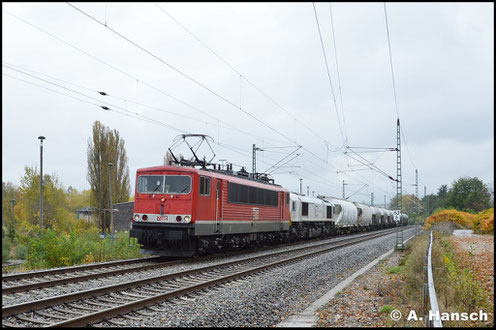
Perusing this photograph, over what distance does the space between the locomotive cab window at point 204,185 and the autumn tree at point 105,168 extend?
25.6 m

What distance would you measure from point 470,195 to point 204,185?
62.3 m

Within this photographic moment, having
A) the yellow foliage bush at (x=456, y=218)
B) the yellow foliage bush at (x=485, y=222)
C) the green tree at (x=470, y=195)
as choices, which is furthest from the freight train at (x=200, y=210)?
the green tree at (x=470, y=195)

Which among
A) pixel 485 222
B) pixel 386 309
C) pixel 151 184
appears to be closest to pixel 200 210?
pixel 151 184

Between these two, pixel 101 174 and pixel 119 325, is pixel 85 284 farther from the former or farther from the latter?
pixel 101 174

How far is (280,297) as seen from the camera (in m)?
10.1

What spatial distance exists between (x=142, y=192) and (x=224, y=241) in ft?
12.9

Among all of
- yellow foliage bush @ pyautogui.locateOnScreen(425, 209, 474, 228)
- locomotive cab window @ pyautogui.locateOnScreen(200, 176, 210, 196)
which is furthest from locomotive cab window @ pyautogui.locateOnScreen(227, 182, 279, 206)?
yellow foliage bush @ pyautogui.locateOnScreen(425, 209, 474, 228)

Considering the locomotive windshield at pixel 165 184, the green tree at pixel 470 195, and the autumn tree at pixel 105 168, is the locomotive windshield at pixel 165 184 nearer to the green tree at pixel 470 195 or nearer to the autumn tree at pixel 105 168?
the autumn tree at pixel 105 168

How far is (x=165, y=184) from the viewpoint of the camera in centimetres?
1612

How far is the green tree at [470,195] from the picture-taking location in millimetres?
67250

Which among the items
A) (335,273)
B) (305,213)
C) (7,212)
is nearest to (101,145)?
(7,212)

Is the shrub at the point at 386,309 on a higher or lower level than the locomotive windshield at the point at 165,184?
lower

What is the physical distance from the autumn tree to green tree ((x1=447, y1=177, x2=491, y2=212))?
48.6m

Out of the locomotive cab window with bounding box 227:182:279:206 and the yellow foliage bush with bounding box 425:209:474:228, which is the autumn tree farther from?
the yellow foliage bush with bounding box 425:209:474:228
